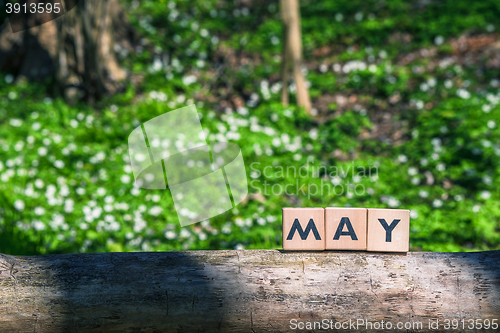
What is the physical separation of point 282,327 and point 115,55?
435cm

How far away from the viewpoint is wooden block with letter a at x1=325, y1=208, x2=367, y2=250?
1.55 metres

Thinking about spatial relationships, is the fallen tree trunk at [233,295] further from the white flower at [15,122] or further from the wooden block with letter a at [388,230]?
the white flower at [15,122]

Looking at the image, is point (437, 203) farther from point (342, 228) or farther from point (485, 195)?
point (342, 228)

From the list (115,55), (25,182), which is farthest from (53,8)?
(25,182)

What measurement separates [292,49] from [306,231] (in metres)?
2.98

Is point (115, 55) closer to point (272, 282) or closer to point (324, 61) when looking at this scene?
point (324, 61)

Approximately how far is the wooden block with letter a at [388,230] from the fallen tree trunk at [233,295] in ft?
0.27

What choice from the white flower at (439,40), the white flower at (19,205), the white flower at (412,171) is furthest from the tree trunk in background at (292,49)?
the white flower at (19,205)

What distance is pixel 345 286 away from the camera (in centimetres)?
144

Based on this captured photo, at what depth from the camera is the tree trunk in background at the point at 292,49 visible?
4.07 meters

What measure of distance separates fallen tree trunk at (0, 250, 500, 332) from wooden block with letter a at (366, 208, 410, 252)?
3.3 inches

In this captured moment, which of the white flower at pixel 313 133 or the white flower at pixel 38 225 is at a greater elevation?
the white flower at pixel 313 133

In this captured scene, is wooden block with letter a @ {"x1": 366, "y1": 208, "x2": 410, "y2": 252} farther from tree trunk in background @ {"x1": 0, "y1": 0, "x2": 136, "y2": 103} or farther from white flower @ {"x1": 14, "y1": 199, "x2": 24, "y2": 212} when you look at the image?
tree trunk in background @ {"x1": 0, "y1": 0, "x2": 136, "y2": 103}

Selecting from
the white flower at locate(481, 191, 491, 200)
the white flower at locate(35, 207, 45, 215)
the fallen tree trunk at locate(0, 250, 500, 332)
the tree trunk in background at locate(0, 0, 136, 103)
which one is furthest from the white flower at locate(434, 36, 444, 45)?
the white flower at locate(35, 207, 45, 215)
